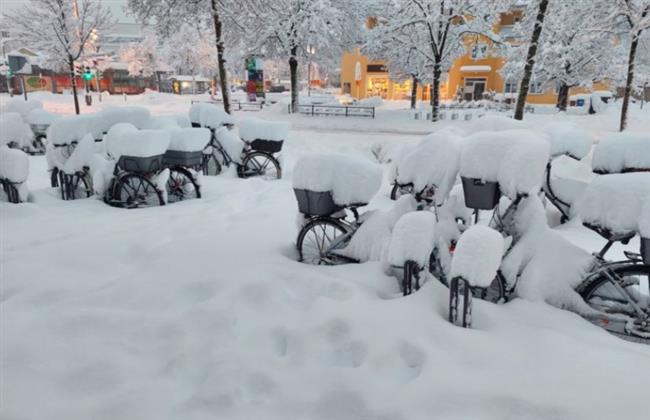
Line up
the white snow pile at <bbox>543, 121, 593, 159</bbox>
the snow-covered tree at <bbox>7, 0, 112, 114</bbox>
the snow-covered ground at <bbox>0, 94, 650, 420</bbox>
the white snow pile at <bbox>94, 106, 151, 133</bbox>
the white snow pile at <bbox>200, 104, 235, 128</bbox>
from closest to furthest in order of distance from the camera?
1. the snow-covered ground at <bbox>0, 94, 650, 420</bbox>
2. the white snow pile at <bbox>543, 121, 593, 159</bbox>
3. the white snow pile at <bbox>94, 106, 151, 133</bbox>
4. the white snow pile at <bbox>200, 104, 235, 128</bbox>
5. the snow-covered tree at <bbox>7, 0, 112, 114</bbox>

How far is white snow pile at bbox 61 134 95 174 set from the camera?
6.55 metres

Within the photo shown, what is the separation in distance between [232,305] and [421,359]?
1473mm

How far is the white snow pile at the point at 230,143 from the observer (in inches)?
341

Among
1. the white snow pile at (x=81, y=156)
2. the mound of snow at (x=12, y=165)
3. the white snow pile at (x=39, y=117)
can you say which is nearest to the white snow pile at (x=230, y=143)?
the white snow pile at (x=81, y=156)

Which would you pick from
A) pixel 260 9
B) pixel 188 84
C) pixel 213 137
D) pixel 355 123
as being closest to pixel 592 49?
pixel 355 123

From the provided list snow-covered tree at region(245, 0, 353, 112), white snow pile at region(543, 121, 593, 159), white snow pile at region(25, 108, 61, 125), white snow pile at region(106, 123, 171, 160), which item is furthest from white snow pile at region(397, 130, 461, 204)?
snow-covered tree at region(245, 0, 353, 112)

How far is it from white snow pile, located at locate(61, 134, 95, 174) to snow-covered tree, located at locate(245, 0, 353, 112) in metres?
15.1

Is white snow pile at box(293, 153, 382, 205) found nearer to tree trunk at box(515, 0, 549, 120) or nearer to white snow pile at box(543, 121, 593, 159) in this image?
A: white snow pile at box(543, 121, 593, 159)

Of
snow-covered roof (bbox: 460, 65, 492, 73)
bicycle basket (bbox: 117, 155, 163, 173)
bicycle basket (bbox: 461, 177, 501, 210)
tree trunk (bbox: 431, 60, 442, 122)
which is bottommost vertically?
bicycle basket (bbox: 117, 155, 163, 173)

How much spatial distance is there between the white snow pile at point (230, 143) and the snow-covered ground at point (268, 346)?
14.2 feet

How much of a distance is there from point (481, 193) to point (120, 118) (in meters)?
6.16

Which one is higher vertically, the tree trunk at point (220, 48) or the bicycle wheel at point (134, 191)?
the tree trunk at point (220, 48)

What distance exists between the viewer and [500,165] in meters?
3.17

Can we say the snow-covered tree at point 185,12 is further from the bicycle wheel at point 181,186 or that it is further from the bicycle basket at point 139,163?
the bicycle basket at point 139,163
